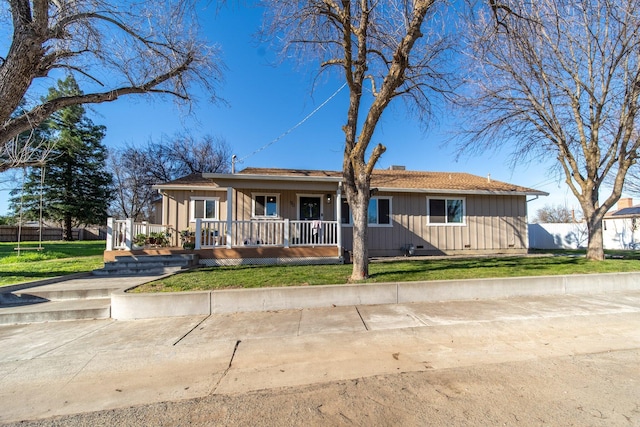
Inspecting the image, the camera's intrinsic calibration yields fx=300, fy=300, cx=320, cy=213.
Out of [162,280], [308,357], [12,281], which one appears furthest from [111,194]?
[308,357]

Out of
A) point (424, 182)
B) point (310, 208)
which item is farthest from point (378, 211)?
point (310, 208)

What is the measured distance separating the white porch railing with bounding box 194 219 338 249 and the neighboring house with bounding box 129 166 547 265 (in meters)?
0.04

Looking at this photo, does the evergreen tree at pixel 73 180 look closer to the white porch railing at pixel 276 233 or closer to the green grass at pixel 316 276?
the white porch railing at pixel 276 233

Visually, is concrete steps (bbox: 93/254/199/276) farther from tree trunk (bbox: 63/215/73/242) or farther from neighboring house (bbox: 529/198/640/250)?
tree trunk (bbox: 63/215/73/242)

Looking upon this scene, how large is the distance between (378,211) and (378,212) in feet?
0.14

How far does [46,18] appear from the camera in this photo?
618 centimetres

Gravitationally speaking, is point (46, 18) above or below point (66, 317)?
above

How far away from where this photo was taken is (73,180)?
26188 mm

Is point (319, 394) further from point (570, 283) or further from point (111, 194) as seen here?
point (111, 194)

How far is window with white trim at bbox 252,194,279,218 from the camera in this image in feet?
40.5

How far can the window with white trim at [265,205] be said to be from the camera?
12336mm

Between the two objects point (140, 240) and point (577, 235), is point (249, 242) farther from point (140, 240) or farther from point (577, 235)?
point (577, 235)

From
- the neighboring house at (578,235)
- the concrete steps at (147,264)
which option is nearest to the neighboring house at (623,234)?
the neighboring house at (578,235)

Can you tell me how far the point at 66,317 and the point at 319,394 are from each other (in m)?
5.19
